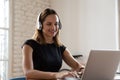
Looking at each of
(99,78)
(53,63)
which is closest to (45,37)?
(53,63)

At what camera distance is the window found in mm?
4082

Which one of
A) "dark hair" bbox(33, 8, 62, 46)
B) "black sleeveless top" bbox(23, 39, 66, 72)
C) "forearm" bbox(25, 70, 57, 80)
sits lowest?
"forearm" bbox(25, 70, 57, 80)

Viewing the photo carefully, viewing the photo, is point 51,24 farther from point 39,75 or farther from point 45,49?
point 39,75

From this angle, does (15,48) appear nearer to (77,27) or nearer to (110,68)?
(77,27)

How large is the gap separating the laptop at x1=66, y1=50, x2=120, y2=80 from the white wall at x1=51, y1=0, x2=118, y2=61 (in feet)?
7.18

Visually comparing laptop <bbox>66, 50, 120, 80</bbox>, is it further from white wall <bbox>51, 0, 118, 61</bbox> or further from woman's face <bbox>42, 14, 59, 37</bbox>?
white wall <bbox>51, 0, 118, 61</bbox>

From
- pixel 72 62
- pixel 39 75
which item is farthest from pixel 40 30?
pixel 39 75

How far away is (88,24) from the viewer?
13.6 feet

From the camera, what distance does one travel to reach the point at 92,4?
410 cm

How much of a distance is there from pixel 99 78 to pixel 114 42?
227 centimetres

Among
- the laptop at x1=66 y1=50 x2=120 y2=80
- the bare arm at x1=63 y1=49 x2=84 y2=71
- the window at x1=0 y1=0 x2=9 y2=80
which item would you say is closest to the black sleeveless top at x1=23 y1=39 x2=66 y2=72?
the bare arm at x1=63 y1=49 x2=84 y2=71

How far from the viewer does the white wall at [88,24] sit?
3.83 meters

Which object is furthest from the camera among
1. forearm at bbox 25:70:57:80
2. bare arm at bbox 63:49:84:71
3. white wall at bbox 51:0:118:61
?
white wall at bbox 51:0:118:61

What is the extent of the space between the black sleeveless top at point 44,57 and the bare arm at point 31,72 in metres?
0.06
